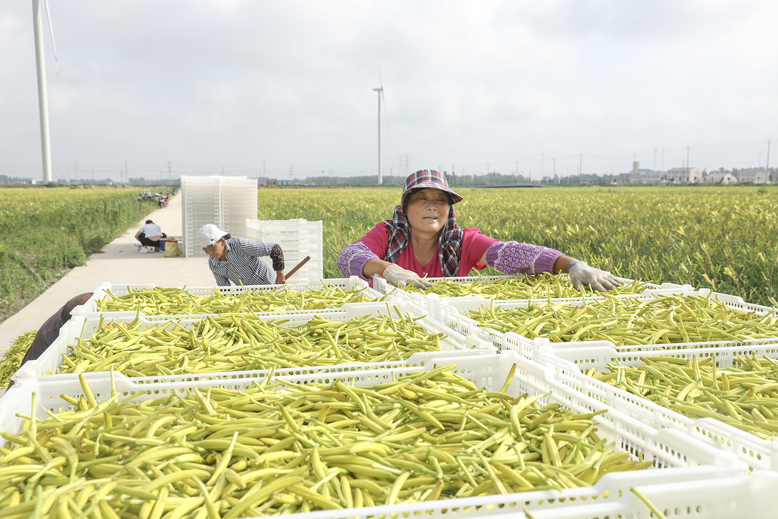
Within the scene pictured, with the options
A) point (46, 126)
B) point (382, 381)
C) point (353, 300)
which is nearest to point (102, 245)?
point (353, 300)

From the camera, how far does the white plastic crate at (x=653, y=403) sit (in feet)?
3.75

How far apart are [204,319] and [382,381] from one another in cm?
110

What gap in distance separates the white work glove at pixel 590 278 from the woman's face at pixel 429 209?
990mm

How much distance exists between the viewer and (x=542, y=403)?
1601mm

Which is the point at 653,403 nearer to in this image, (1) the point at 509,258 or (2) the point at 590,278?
(2) the point at 590,278

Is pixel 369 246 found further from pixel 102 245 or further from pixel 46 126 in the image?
pixel 46 126

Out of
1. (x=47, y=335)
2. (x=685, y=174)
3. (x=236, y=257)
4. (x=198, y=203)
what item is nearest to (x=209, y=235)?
(x=236, y=257)

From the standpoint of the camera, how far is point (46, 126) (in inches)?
1299

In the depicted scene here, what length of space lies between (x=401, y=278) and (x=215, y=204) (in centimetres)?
956

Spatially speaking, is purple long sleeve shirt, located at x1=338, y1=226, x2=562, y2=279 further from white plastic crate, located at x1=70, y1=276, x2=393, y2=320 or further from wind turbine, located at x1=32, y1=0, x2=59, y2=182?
wind turbine, located at x1=32, y1=0, x2=59, y2=182

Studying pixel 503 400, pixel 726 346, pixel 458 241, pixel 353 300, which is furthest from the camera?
pixel 458 241

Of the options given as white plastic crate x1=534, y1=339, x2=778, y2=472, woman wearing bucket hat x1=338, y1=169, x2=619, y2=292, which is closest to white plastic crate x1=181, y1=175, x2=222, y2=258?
woman wearing bucket hat x1=338, y1=169, x2=619, y2=292

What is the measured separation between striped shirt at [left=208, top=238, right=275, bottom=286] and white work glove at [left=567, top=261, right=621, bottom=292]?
330cm

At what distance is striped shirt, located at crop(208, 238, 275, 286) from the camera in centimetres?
559
